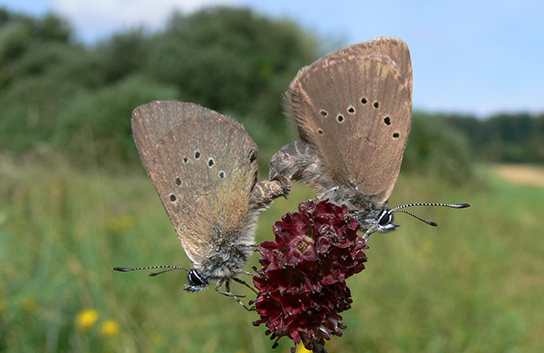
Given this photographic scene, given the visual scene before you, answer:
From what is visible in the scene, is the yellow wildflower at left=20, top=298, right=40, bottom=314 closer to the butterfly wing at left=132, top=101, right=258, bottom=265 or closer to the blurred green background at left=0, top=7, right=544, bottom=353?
the blurred green background at left=0, top=7, right=544, bottom=353

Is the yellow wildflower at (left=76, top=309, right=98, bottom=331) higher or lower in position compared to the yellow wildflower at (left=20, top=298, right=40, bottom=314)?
higher

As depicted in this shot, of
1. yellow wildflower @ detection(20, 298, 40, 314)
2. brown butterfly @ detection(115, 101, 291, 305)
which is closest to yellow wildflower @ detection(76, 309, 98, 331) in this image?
yellow wildflower @ detection(20, 298, 40, 314)

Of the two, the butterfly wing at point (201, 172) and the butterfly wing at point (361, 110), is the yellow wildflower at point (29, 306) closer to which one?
the butterfly wing at point (201, 172)

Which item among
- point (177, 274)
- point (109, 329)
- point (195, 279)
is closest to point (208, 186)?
point (195, 279)

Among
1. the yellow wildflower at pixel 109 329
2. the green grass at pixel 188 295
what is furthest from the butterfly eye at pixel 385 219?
the yellow wildflower at pixel 109 329

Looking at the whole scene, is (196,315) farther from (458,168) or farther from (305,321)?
(458,168)

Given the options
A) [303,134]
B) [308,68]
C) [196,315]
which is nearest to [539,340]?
[196,315]

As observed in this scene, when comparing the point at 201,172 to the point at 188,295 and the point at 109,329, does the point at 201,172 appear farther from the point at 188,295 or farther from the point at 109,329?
the point at 188,295
